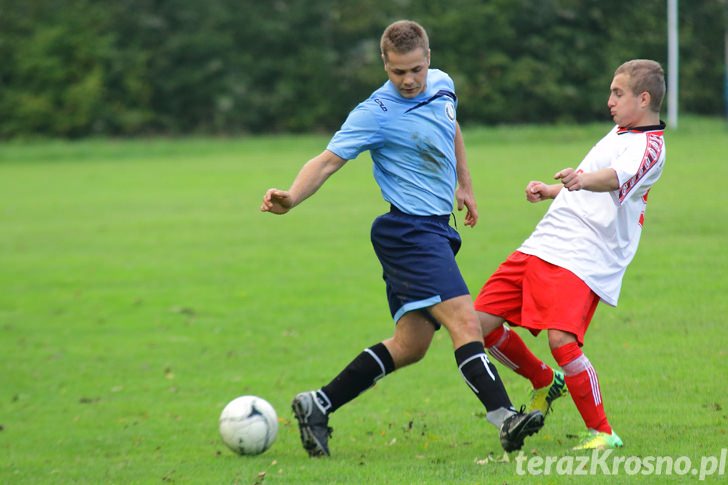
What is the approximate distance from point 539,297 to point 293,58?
46.6 meters

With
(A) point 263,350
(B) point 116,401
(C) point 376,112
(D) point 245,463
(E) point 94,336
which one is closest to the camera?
(C) point 376,112

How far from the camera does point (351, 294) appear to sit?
1378 cm

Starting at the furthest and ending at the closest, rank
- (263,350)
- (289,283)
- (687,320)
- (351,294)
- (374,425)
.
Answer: (289,283) < (351,294) < (263,350) < (687,320) < (374,425)

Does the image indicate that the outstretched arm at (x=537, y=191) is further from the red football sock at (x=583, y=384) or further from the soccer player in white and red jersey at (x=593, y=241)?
the red football sock at (x=583, y=384)

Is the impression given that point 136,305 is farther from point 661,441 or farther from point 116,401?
point 661,441

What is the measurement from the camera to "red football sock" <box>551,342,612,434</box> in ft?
20.6

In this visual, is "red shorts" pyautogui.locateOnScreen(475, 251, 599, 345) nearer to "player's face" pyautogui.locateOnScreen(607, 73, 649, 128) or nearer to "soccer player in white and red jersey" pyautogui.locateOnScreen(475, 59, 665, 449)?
"soccer player in white and red jersey" pyautogui.locateOnScreen(475, 59, 665, 449)

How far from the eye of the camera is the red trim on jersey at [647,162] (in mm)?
6133

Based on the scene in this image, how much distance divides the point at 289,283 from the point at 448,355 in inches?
181

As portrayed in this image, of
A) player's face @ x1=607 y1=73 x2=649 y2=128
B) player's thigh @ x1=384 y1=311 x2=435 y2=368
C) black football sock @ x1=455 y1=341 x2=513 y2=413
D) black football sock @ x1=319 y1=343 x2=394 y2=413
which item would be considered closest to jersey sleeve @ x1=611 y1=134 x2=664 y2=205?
player's face @ x1=607 y1=73 x2=649 y2=128

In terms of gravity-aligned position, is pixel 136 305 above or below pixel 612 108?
below

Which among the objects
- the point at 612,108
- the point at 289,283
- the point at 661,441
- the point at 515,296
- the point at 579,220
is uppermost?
the point at 612,108

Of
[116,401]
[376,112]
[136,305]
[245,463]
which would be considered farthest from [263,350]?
[376,112]

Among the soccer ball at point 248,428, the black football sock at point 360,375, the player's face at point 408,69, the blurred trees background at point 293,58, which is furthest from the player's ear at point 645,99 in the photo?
the blurred trees background at point 293,58
